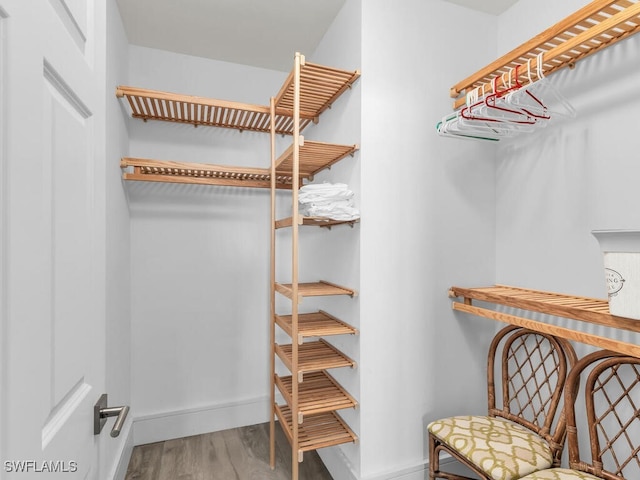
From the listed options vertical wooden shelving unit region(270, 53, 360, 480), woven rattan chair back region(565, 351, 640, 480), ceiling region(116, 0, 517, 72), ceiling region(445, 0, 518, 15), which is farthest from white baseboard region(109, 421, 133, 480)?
ceiling region(445, 0, 518, 15)

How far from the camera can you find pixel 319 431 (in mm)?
1670

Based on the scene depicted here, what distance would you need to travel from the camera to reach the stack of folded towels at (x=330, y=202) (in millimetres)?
1561

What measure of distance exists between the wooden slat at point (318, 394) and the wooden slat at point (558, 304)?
75 centimetres

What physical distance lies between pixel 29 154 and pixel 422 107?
1.63m

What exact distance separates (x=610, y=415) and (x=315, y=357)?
122 cm

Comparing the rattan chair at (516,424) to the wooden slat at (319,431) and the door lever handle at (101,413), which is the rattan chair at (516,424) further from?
the door lever handle at (101,413)

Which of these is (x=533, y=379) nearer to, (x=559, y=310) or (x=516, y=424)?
(x=516, y=424)

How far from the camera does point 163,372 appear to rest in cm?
218

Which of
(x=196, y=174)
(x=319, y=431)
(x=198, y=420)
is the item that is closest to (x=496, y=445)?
(x=319, y=431)

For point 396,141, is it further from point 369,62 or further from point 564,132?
point 564,132

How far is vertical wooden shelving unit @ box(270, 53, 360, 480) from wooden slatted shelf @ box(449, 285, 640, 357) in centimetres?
58

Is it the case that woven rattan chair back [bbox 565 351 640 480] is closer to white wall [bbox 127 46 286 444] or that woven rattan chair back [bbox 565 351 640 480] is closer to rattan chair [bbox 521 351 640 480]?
rattan chair [bbox 521 351 640 480]

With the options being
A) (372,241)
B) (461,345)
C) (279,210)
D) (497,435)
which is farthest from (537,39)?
(279,210)

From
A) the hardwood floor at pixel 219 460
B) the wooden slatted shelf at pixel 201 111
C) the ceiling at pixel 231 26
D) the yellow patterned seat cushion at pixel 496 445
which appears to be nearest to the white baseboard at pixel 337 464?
the hardwood floor at pixel 219 460
